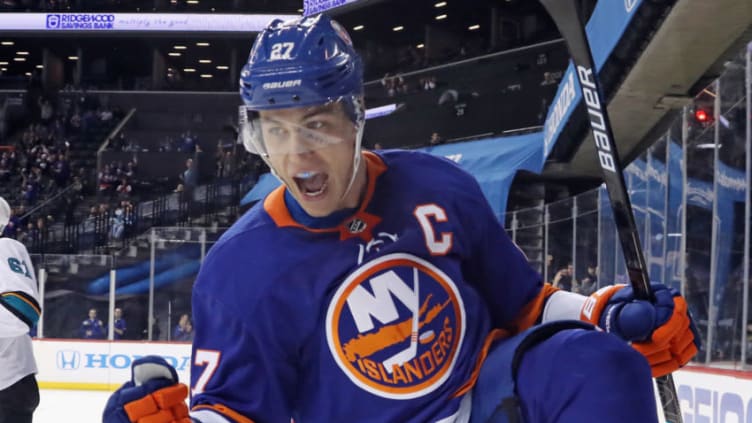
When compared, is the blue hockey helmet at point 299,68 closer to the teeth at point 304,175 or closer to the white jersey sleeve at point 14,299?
the teeth at point 304,175

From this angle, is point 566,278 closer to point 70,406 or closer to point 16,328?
point 70,406

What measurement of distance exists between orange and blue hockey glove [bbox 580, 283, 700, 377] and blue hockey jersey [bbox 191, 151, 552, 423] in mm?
308

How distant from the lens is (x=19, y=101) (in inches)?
982

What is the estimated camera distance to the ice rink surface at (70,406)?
835 centimetres

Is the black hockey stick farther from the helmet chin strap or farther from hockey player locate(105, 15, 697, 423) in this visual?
the helmet chin strap

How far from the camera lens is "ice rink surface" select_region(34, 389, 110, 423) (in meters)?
8.35

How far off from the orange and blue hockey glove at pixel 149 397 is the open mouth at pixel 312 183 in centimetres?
41

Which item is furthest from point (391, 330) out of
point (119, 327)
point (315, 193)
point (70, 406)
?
point (119, 327)

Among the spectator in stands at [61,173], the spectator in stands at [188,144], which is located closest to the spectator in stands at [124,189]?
the spectator in stands at [61,173]

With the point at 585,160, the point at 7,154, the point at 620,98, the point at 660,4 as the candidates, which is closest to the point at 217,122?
the point at 7,154

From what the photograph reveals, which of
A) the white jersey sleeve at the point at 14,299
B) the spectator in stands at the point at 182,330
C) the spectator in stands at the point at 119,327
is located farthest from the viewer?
the spectator in stands at the point at 119,327

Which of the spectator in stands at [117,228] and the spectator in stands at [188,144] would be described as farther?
the spectator in stands at [188,144]

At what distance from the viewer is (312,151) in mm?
2064

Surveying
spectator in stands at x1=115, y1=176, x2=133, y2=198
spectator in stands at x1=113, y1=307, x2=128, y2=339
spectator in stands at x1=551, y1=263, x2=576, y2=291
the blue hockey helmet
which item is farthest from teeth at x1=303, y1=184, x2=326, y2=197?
spectator in stands at x1=115, y1=176, x2=133, y2=198
